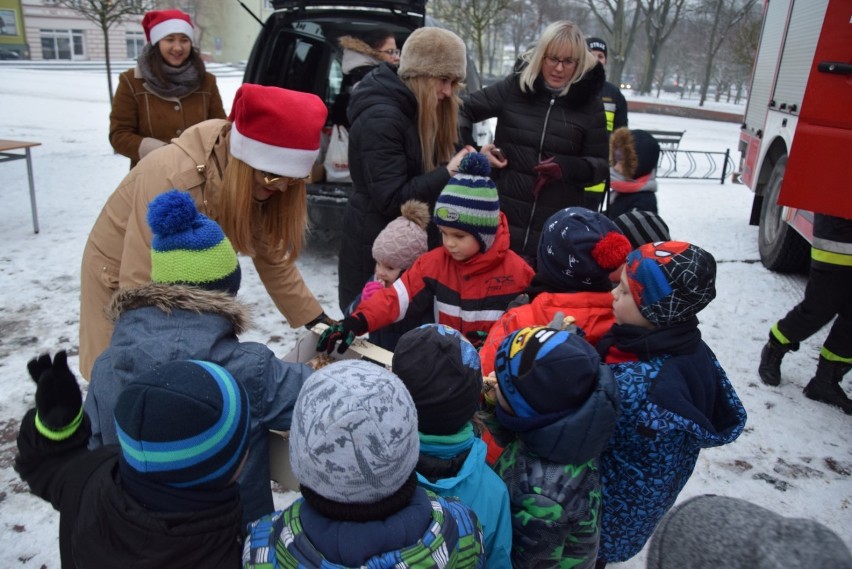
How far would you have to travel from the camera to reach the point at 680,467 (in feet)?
6.05

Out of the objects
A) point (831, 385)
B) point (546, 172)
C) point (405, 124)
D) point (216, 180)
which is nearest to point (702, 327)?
point (831, 385)

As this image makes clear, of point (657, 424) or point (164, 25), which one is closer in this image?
point (657, 424)

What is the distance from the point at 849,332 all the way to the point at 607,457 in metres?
2.44

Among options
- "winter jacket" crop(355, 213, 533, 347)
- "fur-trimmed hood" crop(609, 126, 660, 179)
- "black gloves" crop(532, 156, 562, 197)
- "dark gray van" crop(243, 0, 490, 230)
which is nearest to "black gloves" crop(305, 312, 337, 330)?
"winter jacket" crop(355, 213, 533, 347)

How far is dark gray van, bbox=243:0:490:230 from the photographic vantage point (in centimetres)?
482

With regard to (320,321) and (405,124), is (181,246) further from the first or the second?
(405,124)

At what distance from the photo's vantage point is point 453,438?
1.46 metres

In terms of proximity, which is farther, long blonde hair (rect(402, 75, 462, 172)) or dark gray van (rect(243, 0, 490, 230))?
dark gray van (rect(243, 0, 490, 230))

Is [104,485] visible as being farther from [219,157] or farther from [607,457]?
[607,457]

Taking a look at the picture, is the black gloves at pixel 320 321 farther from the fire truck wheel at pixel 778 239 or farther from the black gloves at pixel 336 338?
the fire truck wheel at pixel 778 239

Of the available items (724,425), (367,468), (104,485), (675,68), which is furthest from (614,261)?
(675,68)

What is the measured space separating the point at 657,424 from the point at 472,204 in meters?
1.06

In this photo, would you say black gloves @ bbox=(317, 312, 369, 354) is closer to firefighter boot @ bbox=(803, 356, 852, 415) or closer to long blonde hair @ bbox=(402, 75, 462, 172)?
long blonde hair @ bbox=(402, 75, 462, 172)

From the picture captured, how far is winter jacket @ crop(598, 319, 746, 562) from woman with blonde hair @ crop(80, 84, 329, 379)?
3.87 feet
